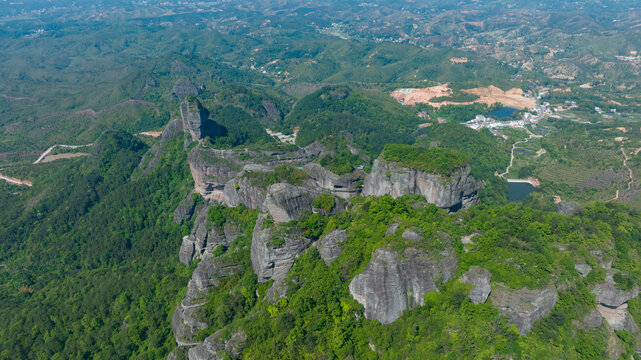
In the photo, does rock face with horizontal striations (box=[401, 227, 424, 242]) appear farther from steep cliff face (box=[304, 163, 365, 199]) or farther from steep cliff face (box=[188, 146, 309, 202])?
steep cliff face (box=[188, 146, 309, 202])

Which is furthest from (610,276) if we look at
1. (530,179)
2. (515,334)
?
(530,179)

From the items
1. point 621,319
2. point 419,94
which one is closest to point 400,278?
point 621,319

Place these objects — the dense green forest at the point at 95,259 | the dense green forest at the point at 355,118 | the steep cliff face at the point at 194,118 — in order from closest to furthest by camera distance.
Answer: the dense green forest at the point at 95,259 → the steep cliff face at the point at 194,118 → the dense green forest at the point at 355,118

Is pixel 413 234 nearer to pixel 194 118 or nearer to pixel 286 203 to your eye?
pixel 286 203

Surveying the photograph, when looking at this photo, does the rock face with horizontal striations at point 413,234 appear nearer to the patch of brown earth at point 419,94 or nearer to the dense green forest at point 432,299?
the dense green forest at point 432,299

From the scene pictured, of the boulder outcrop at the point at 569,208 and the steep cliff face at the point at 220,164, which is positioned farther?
the steep cliff face at the point at 220,164

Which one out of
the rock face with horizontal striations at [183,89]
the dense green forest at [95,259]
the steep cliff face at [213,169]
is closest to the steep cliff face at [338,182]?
the steep cliff face at [213,169]

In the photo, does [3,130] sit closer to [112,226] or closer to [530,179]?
[112,226]
